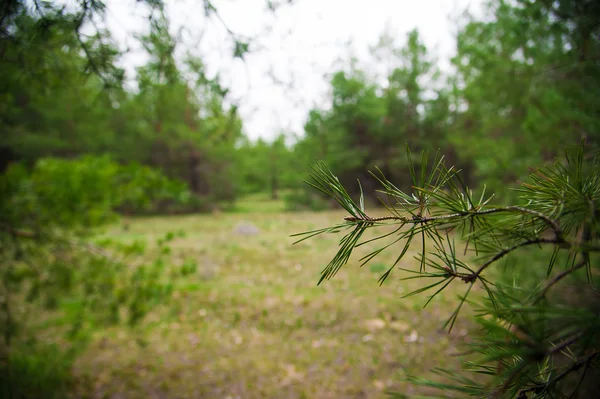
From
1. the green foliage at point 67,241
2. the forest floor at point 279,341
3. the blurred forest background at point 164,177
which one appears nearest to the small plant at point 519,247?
the blurred forest background at point 164,177

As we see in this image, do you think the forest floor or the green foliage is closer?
the green foliage

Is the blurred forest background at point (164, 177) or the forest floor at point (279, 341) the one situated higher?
the blurred forest background at point (164, 177)

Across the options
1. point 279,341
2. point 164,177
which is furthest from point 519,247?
point 279,341

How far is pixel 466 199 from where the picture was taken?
580 millimetres

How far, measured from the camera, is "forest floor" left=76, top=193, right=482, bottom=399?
3064mm

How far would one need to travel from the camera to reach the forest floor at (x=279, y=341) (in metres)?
3.06

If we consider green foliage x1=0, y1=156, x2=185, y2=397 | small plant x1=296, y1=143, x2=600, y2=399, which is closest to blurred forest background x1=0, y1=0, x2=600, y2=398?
green foliage x1=0, y1=156, x2=185, y2=397

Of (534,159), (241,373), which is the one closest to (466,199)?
(534,159)

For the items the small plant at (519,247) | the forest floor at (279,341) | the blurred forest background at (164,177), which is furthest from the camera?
the forest floor at (279,341)

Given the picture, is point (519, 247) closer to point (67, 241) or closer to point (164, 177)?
point (164, 177)

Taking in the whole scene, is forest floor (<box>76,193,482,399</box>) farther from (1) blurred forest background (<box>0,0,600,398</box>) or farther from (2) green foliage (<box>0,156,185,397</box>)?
(2) green foliage (<box>0,156,185,397</box>)

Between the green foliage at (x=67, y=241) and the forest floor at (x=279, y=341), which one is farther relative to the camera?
the forest floor at (x=279, y=341)

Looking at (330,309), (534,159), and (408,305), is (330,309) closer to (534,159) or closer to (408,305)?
(408,305)

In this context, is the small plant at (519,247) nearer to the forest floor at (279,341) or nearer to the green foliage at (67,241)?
the green foliage at (67,241)
